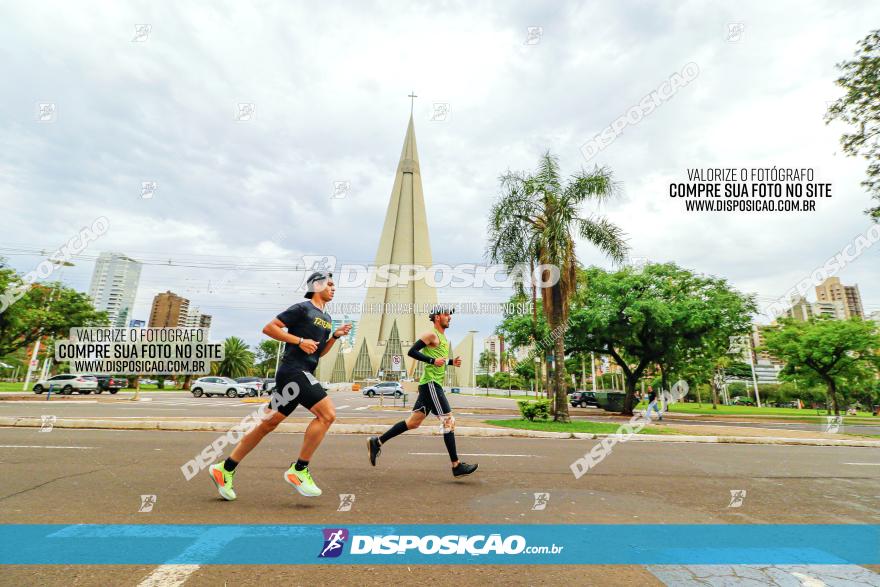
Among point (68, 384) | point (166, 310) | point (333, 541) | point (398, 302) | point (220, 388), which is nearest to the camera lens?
point (333, 541)

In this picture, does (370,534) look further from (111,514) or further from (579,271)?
(579,271)

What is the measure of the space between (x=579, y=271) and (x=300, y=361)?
11.9m

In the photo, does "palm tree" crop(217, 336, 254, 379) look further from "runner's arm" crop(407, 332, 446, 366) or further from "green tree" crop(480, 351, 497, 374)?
"green tree" crop(480, 351, 497, 374)

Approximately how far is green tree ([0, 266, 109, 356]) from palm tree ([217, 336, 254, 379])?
26.4 metres

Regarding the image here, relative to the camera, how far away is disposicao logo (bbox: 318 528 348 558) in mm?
2646

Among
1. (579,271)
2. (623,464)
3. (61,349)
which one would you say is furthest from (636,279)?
(61,349)

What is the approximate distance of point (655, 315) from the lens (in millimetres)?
20312

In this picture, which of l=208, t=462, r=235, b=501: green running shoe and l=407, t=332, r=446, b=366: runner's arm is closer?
l=208, t=462, r=235, b=501: green running shoe

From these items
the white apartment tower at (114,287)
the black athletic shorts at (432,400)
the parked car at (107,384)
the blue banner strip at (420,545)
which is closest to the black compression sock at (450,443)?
the black athletic shorts at (432,400)

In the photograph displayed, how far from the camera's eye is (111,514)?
10.9 ft

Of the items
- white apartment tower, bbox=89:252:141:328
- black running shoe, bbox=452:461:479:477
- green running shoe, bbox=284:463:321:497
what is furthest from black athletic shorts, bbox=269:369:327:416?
white apartment tower, bbox=89:252:141:328

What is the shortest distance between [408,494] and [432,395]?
121 cm

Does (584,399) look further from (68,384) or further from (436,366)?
(68,384)

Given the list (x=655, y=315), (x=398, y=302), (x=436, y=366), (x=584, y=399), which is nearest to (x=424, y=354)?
(x=436, y=366)
